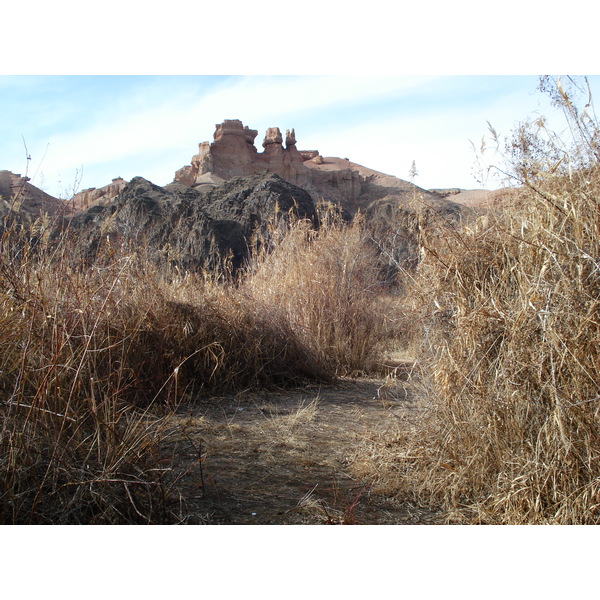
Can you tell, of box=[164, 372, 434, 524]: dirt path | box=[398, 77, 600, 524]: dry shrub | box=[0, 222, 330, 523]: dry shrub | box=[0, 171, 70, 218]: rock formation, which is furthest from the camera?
box=[0, 171, 70, 218]: rock formation

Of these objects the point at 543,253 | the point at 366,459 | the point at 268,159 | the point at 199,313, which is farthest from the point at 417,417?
the point at 268,159

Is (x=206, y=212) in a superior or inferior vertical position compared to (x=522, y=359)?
superior

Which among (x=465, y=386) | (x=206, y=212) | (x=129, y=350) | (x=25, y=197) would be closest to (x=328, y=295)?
(x=129, y=350)

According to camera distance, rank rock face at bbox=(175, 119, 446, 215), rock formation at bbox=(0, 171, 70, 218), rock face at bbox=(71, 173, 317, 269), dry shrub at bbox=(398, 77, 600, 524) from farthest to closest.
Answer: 1. rock face at bbox=(175, 119, 446, 215)
2. rock face at bbox=(71, 173, 317, 269)
3. rock formation at bbox=(0, 171, 70, 218)
4. dry shrub at bbox=(398, 77, 600, 524)

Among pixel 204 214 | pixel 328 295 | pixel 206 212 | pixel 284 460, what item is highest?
pixel 206 212

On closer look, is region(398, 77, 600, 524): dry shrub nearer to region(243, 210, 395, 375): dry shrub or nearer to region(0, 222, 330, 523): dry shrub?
region(0, 222, 330, 523): dry shrub

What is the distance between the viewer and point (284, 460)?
11.1 ft

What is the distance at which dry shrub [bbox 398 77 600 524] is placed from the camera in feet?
7.17

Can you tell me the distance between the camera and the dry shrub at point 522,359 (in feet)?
7.17

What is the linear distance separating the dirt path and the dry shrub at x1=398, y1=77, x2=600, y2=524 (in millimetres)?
369

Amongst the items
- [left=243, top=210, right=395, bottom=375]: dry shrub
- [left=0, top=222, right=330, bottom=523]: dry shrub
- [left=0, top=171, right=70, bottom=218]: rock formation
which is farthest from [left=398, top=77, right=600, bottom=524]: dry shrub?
[left=243, top=210, right=395, bottom=375]: dry shrub

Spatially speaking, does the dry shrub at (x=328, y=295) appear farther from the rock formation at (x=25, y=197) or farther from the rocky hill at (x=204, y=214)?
the rock formation at (x=25, y=197)

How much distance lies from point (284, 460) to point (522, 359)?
1.66 meters

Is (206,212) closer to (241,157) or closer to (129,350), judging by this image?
(129,350)
